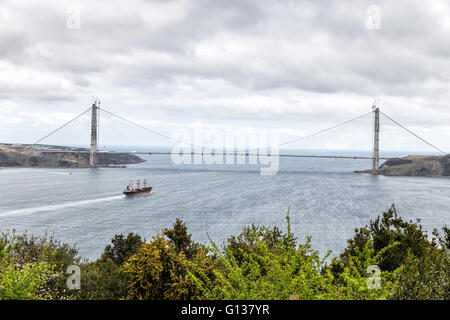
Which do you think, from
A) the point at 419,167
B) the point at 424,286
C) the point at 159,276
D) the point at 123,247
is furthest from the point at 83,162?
the point at 424,286

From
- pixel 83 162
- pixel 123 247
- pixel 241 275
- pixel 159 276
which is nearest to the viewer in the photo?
pixel 241 275

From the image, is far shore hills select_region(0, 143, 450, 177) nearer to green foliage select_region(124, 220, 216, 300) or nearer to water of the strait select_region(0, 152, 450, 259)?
water of the strait select_region(0, 152, 450, 259)

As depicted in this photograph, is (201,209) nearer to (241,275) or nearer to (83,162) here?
(241,275)

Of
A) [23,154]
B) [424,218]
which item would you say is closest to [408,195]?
[424,218]

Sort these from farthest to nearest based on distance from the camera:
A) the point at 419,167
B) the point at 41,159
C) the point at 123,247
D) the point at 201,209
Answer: the point at 41,159 < the point at 419,167 < the point at 201,209 < the point at 123,247

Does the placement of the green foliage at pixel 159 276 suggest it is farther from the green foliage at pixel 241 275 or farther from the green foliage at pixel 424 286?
the green foliage at pixel 424 286

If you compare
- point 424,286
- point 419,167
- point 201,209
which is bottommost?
point 201,209

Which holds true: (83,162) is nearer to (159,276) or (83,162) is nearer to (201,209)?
(201,209)

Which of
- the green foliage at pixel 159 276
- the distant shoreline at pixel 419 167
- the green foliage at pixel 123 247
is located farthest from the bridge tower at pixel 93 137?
the green foliage at pixel 159 276

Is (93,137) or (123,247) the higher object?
(93,137)

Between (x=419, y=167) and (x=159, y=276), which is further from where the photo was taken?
(x=419, y=167)
